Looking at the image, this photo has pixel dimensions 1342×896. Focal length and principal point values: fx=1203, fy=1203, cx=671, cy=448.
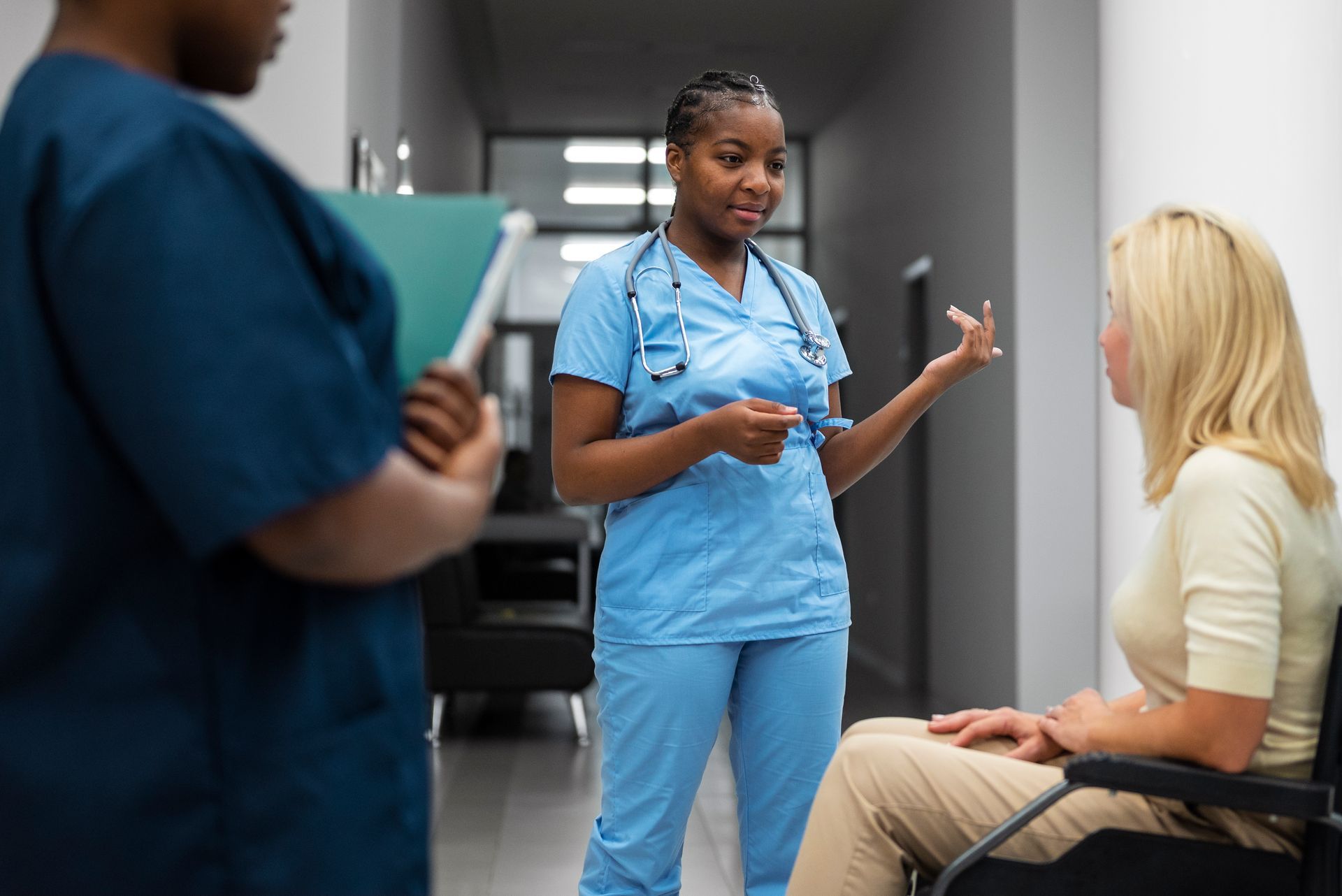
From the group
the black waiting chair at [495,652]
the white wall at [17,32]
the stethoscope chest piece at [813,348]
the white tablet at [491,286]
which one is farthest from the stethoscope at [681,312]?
A: the black waiting chair at [495,652]

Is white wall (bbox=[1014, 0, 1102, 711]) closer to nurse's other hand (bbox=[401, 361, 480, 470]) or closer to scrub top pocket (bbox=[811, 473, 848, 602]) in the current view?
scrub top pocket (bbox=[811, 473, 848, 602])

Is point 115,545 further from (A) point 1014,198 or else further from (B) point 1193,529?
(A) point 1014,198

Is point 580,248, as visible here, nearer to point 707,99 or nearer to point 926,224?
point 926,224

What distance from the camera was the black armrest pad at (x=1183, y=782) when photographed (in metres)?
1.26

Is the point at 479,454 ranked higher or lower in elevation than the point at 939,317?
lower

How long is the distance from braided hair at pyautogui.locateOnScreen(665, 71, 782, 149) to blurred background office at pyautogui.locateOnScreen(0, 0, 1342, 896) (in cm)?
169

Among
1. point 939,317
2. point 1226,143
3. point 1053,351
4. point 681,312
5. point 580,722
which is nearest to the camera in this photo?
point 681,312

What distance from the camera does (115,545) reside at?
682mm

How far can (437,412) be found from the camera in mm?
780

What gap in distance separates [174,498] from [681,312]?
115 centimetres

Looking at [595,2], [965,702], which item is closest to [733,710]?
[965,702]

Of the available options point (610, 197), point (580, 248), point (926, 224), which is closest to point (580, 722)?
point (926, 224)

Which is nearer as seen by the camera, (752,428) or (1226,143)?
(752,428)

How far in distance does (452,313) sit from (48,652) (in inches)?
12.6
